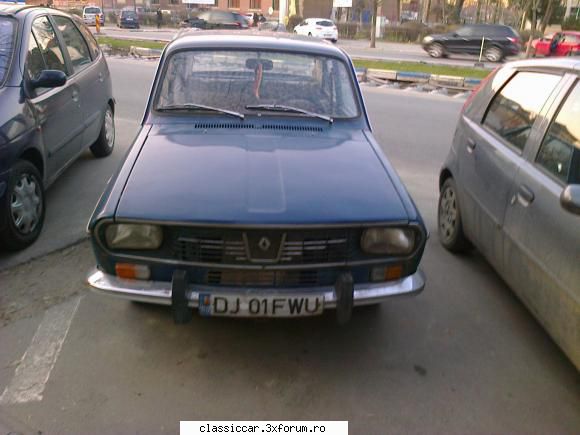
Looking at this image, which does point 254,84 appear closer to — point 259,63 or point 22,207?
point 259,63

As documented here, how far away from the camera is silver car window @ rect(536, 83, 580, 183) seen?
9.42 ft

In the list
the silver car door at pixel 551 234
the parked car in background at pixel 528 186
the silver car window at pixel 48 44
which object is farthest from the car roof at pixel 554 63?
the silver car window at pixel 48 44

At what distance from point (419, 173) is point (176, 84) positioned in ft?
12.6

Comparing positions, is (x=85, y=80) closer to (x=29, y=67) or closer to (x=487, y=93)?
(x=29, y=67)

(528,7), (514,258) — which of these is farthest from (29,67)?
(528,7)

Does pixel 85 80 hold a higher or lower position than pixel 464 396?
higher

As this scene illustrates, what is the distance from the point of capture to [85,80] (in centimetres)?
562

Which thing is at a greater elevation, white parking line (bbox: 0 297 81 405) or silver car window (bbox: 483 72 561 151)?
silver car window (bbox: 483 72 561 151)

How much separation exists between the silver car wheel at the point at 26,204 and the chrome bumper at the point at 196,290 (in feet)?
4.94

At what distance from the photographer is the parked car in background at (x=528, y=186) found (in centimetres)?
271

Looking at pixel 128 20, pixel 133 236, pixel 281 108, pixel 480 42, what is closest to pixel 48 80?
pixel 281 108

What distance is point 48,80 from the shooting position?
4.30 m

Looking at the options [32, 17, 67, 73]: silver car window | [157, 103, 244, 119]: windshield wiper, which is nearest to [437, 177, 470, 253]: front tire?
[157, 103, 244, 119]: windshield wiper

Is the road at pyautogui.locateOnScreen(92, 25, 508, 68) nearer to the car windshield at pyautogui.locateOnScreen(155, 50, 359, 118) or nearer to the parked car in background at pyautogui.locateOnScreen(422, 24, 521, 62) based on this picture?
the parked car in background at pyautogui.locateOnScreen(422, 24, 521, 62)
